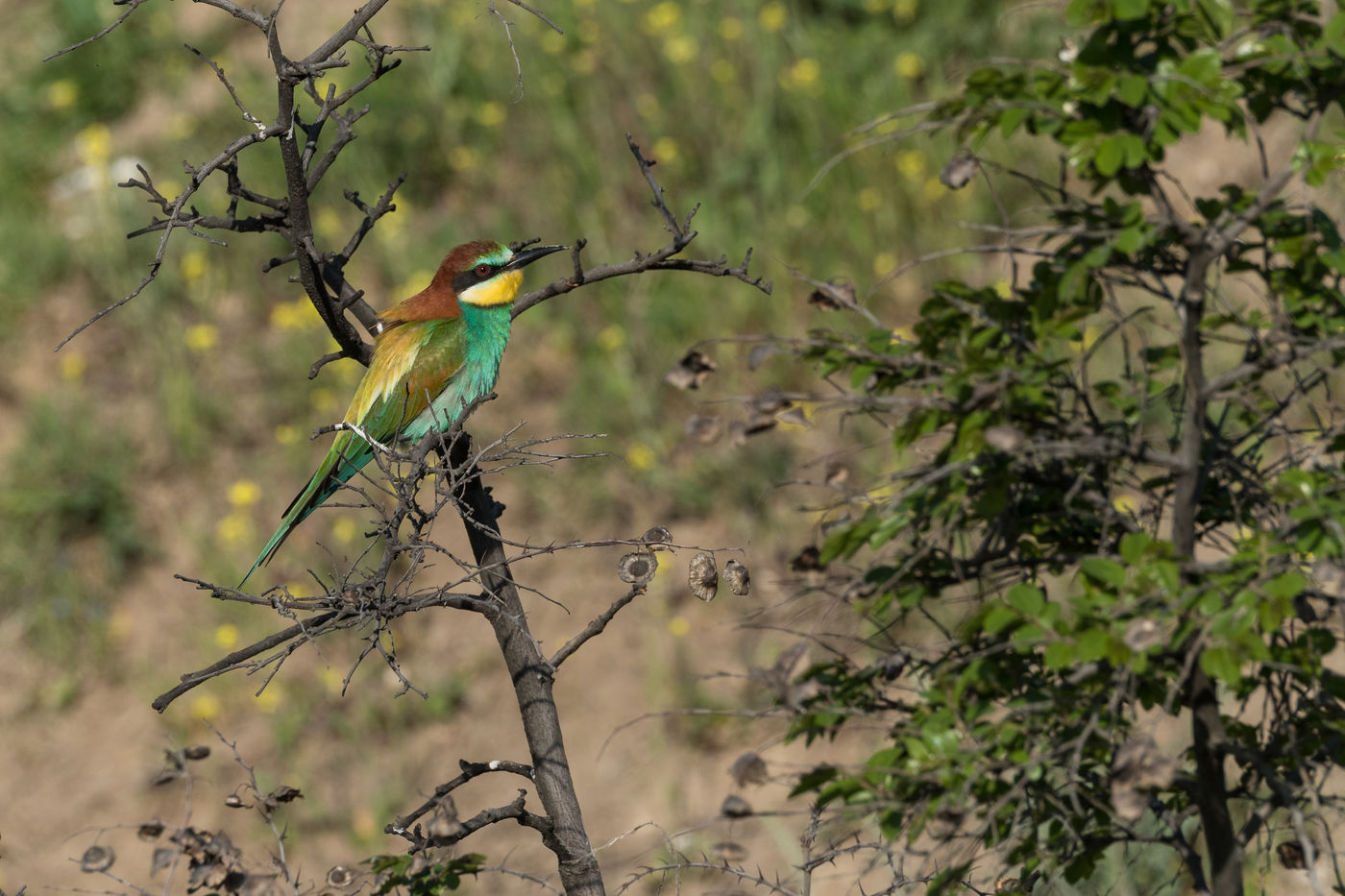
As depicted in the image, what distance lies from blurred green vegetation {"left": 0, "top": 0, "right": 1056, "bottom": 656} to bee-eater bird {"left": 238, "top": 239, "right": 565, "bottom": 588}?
6.42ft

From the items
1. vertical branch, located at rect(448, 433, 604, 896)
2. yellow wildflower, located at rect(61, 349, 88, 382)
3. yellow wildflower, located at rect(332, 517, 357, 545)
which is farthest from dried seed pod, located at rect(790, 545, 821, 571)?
yellow wildflower, located at rect(61, 349, 88, 382)

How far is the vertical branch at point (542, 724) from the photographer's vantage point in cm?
201

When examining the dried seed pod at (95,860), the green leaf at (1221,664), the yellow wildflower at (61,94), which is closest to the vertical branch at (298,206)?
the dried seed pod at (95,860)

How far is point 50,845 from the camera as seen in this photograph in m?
5.18

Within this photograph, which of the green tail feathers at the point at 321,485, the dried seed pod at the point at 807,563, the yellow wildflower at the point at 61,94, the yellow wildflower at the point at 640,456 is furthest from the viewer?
the yellow wildflower at the point at 61,94

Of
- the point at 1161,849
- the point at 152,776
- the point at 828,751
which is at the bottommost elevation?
the point at 152,776

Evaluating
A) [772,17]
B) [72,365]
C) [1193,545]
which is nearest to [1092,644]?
[1193,545]

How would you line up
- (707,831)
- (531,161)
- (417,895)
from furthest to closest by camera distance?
1. (531,161)
2. (707,831)
3. (417,895)

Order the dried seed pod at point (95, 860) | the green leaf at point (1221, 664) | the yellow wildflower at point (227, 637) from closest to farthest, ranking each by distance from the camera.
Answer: the green leaf at point (1221, 664)
the dried seed pod at point (95, 860)
the yellow wildflower at point (227, 637)

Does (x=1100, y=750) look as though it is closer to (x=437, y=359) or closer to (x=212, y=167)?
(x=212, y=167)

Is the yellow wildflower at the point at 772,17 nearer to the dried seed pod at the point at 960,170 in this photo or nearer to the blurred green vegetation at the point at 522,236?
the blurred green vegetation at the point at 522,236

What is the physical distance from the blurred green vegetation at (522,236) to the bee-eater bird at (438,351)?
1956mm

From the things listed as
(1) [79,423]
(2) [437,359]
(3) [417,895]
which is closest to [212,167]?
(3) [417,895]

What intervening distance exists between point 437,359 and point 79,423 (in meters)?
3.71
